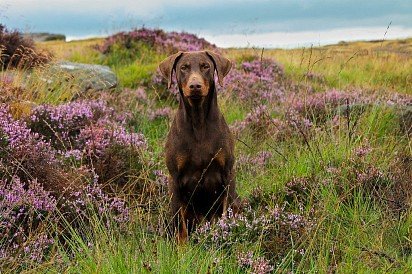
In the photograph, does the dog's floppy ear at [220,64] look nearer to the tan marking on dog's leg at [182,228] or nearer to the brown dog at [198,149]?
the brown dog at [198,149]

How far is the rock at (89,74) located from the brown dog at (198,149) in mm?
4824

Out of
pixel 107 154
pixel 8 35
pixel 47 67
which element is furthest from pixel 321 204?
pixel 8 35

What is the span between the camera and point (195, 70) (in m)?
4.77

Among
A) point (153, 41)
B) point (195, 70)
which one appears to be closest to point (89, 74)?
point (195, 70)

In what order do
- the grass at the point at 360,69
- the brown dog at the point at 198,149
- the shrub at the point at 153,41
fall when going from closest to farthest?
the brown dog at the point at 198,149 < the grass at the point at 360,69 < the shrub at the point at 153,41

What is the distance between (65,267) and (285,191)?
92.2 inches

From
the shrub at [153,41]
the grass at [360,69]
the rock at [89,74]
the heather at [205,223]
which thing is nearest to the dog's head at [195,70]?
the heather at [205,223]

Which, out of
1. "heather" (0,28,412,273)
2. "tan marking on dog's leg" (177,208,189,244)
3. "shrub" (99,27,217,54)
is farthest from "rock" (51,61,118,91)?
"tan marking on dog's leg" (177,208,189,244)

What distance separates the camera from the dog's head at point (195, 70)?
4.54 meters

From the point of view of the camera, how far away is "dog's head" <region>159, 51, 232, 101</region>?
4.54m

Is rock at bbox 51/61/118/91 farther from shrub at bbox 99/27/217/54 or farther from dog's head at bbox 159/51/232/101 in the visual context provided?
dog's head at bbox 159/51/232/101

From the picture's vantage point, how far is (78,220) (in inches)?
185

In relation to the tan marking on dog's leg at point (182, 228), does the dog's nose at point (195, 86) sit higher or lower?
higher

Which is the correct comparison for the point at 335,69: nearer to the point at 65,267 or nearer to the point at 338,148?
the point at 338,148
